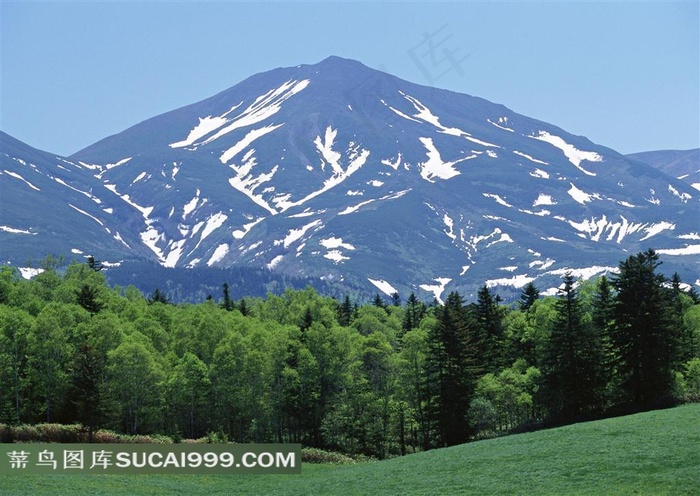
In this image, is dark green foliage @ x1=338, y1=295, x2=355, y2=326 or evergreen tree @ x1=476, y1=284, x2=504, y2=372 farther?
dark green foliage @ x1=338, y1=295, x2=355, y2=326

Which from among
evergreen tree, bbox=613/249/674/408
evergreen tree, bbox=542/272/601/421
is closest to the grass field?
evergreen tree, bbox=613/249/674/408

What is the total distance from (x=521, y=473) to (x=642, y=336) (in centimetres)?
3244

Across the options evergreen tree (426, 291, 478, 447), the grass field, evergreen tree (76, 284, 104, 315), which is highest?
evergreen tree (76, 284, 104, 315)

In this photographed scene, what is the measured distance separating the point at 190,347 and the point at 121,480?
Result: 4261 cm

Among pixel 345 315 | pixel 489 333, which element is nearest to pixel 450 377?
pixel 489 333

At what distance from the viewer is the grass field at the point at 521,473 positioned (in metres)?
54.5

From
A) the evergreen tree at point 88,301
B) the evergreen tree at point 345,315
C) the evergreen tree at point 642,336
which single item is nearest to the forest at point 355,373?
the evergreen tree at point 642,336

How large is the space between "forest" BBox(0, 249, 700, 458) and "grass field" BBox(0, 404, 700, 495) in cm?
1462

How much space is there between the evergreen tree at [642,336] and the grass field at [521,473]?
11355mm

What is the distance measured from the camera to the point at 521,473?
194ft

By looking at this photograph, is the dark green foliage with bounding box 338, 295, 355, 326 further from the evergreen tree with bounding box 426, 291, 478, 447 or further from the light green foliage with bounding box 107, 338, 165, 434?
the light green foliage with bounding box 107, 338, 165, 434

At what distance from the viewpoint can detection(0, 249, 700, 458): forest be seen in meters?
87.1

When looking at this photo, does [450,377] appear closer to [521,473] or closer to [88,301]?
[521,473]

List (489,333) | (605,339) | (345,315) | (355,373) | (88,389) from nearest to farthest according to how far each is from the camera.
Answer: (88,389), (605,339), (355,373), (489,333), (345,315)
